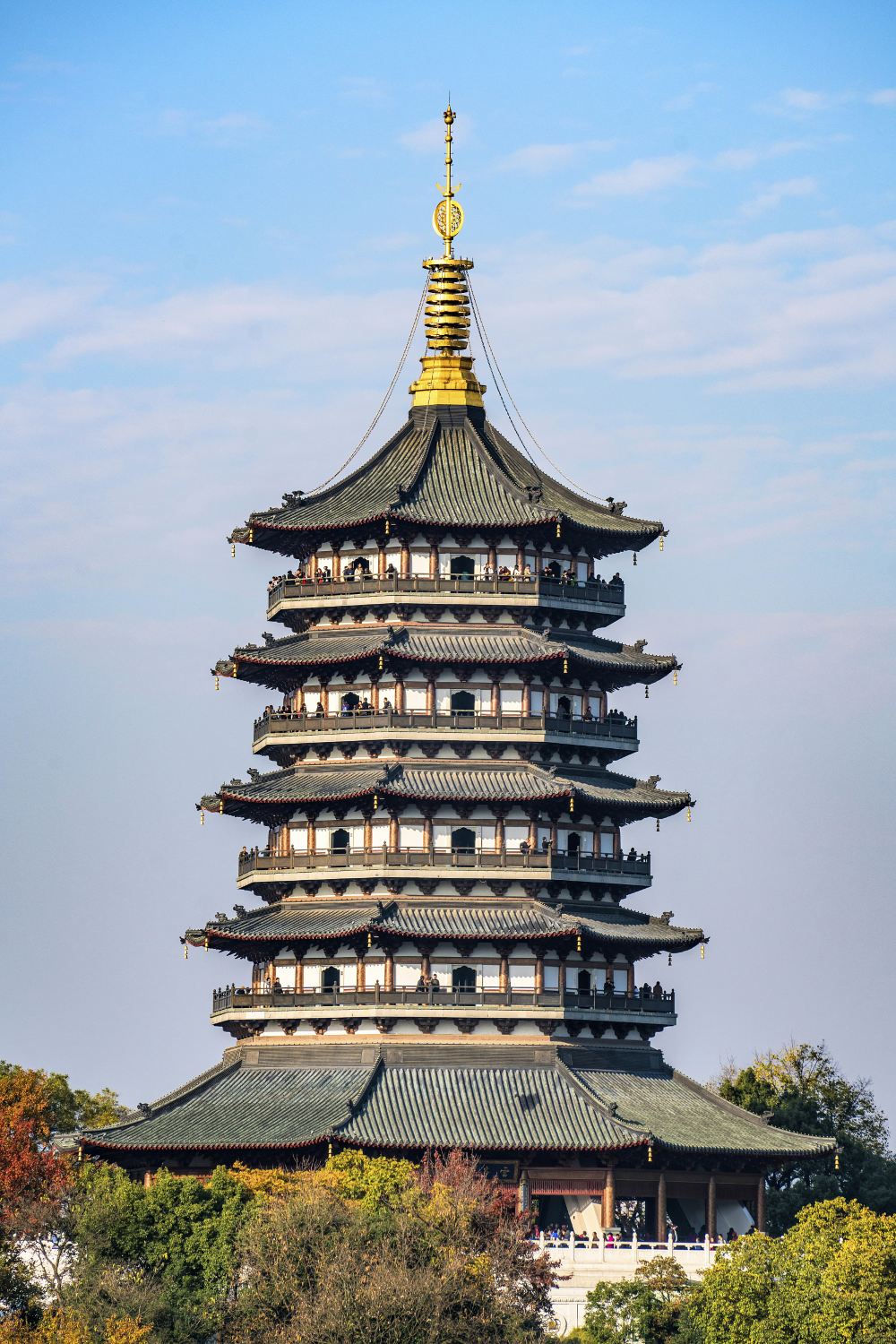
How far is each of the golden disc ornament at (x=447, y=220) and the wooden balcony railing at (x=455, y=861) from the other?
884 inches

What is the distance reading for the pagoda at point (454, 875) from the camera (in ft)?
316

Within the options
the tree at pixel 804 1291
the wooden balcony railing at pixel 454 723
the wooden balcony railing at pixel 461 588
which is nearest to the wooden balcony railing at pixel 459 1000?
the wooden balcony railing at pixel 454 723

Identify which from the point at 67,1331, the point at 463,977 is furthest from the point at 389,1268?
the point at 463,977

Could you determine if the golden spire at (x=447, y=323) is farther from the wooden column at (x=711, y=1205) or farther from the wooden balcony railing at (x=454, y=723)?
the wooden column at (x=711, y=1205)

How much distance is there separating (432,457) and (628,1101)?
22458 millimetres

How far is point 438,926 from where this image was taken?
9869 centimetres

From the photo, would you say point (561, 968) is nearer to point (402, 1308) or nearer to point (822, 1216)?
point (822, 1216)

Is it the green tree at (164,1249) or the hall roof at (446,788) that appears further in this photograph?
the hall roof at (446,788)

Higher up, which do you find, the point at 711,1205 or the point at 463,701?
the point at 463,701

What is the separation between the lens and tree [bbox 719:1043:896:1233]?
111 m

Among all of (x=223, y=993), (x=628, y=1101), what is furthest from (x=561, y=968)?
(x=223, y=993)

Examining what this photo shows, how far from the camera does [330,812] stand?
4031 inches

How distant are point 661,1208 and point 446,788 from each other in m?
14.4

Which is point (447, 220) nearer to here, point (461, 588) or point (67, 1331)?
point (461, 588)
